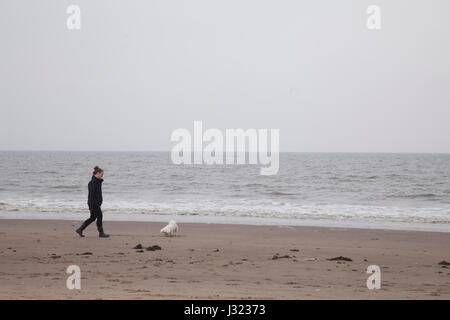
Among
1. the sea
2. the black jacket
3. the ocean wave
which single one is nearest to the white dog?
the black jacket

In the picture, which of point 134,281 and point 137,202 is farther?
point 137,202

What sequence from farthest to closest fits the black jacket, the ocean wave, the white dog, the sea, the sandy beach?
the ocean wave → the sea → the white dog → the black jacket → the sandy beach

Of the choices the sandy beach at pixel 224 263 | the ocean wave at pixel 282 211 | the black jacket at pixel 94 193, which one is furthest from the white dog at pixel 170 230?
the ocean wave at pixel 282 211

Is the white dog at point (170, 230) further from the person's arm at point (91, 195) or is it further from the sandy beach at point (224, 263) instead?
the person's arm at point (91, 195)

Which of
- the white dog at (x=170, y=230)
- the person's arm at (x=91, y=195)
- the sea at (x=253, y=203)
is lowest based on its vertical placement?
the sea at (x=253, y=203)

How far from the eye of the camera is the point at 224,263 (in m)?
9.81

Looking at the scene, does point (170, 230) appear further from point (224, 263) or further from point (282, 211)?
point (282, 211)

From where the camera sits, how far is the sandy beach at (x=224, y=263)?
23.9ft

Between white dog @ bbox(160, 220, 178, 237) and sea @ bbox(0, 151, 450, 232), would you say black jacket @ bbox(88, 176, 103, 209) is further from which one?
sea @ bbox(0, 151, 450, 232)

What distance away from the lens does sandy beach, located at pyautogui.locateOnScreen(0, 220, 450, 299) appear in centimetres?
727
